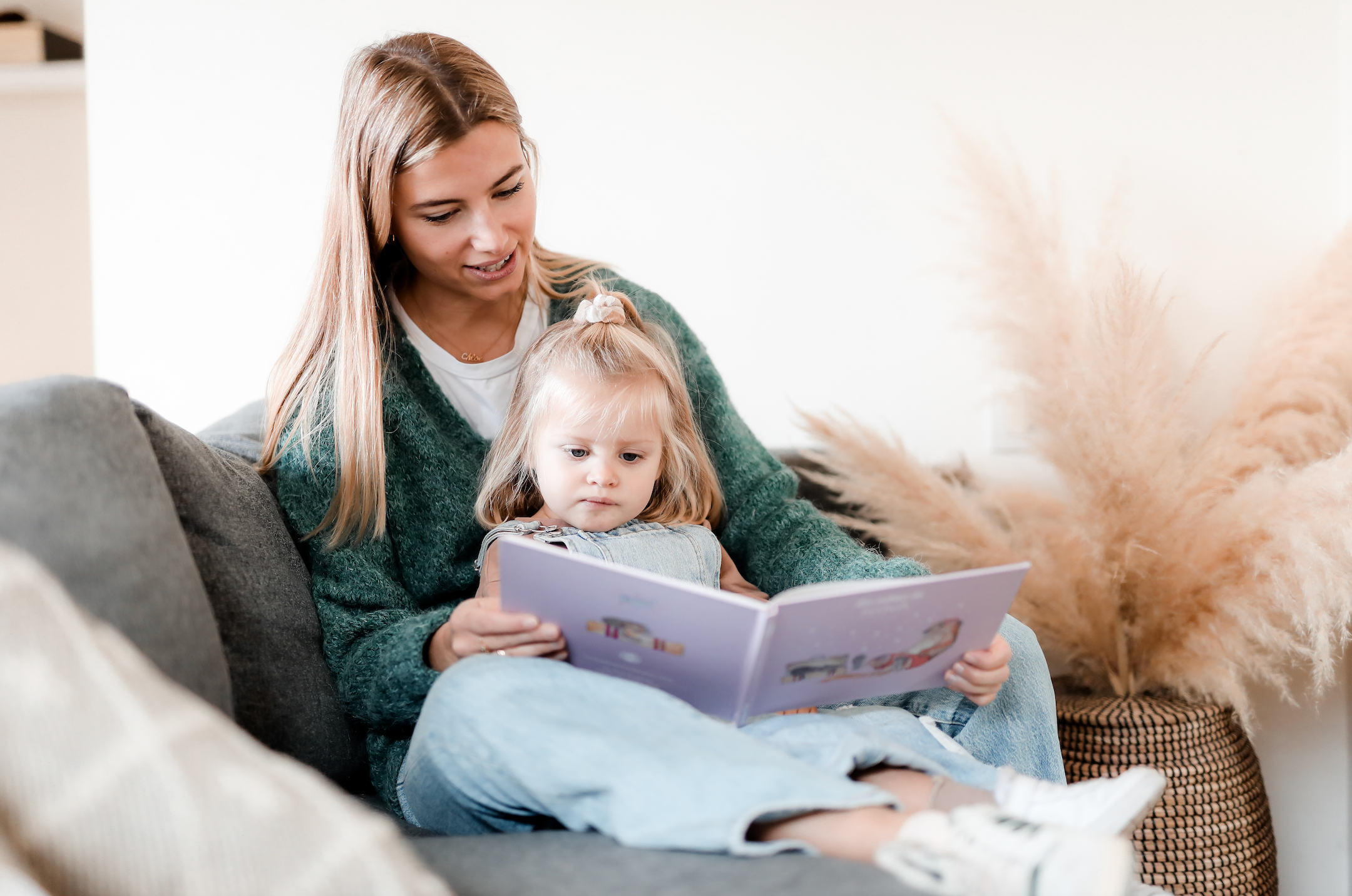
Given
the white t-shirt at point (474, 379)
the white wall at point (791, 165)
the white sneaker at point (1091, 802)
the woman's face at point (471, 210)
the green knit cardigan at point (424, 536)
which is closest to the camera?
the white sneaker at point (1091, 802)

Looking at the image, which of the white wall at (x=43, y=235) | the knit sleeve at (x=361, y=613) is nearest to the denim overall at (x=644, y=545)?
the knit sleeve at (x=361, y=613)

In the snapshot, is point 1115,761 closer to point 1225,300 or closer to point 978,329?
point 978,329

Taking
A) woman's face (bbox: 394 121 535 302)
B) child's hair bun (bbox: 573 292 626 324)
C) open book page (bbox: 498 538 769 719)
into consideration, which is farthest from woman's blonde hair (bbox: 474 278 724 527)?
open book page (bbox: 498 538 769 719)

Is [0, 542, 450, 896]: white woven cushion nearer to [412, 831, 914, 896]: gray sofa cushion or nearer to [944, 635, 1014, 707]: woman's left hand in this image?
[412, 831, 914, 896]: gray sofa cushion

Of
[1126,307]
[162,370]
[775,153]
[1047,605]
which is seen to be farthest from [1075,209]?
[162,370]

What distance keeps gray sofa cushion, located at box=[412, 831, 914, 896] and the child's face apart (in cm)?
44

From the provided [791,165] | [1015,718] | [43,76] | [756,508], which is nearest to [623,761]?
[1015,718]

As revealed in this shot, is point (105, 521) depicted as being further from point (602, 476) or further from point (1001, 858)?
point (1001, 858)

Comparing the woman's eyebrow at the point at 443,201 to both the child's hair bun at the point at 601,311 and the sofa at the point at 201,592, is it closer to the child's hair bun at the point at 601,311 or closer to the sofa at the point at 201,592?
the child's hair bun at the point at 601,311

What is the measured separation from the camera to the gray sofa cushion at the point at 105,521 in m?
0.68

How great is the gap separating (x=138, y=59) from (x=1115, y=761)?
1932 mm

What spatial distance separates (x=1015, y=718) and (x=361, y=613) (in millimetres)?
711

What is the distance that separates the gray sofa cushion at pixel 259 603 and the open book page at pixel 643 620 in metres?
0.27

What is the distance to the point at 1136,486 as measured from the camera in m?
1.35
